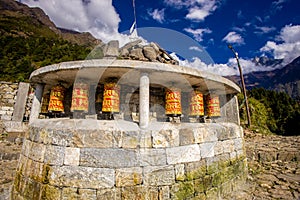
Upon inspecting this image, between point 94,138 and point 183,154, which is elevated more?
point 94,138

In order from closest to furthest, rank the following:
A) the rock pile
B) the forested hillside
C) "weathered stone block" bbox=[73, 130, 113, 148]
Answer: "weathered stone block" bbox=[73, 130, 113, 148]
the rock pile
the forested hillside

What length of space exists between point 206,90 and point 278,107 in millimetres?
20921

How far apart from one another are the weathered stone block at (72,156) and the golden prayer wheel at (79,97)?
74 centimetres

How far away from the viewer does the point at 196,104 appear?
144 inches

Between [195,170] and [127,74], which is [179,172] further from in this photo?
[127,74]

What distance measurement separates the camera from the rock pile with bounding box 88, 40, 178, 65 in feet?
15.1

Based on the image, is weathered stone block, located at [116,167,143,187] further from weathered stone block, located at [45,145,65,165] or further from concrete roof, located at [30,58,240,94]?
concrete roof, located at [30,58,240,94]

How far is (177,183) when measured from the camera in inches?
106

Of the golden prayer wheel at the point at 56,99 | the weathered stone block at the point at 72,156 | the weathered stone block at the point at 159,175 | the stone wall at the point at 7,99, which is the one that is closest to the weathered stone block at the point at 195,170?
the weathered stone block at the point at 159,175

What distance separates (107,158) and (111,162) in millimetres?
81

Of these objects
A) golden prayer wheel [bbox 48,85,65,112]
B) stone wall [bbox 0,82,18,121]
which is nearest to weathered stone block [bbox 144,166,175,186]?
golden prayer wheel [bbox 48,85,65,112]

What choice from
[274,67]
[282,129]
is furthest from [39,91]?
[274,67]

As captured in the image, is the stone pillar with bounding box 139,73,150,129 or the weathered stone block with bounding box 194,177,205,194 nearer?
the stone pillar with bounding box 139,73,150,129

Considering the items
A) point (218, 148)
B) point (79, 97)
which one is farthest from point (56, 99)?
point (218, 148)
